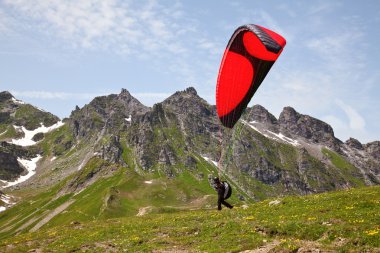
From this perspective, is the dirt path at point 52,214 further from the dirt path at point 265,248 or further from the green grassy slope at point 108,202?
the dirt path at point 265,248

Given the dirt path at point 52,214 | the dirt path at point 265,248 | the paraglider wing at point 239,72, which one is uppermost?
the paraglider wing at point 239,72

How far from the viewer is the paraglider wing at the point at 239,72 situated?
23.9 m

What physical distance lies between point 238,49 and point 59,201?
177 m

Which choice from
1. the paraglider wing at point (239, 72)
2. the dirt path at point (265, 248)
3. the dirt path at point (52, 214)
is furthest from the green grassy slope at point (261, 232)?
the dirt path at point (52, 214)

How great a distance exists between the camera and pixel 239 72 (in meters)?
25.3

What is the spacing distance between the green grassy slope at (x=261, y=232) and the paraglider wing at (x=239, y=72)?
23.9 feet

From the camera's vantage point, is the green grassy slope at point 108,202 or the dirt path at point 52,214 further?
the dirt path at point 52,214

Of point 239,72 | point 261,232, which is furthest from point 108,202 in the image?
point 239,72

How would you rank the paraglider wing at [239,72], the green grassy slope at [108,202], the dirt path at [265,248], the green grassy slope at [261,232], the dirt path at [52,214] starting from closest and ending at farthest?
the green grassy slope at [261,232], the dirt path at [265,248], the paraglider wing at [239,72], the green grassy slope at [108,202], the dirt path at [52,214]

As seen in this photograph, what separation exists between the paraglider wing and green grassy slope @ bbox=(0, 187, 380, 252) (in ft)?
23.9

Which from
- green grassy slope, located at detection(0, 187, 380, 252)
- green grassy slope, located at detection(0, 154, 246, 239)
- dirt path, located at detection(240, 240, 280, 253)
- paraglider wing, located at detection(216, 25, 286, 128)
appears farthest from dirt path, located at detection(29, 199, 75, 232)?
dirt path, located at detection(240, 240, 280, 253)

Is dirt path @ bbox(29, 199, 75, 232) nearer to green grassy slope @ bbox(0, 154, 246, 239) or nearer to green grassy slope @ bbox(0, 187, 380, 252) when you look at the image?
green grassy slope @ bbox(0, 154, 246, 239)

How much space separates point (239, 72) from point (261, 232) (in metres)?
10.4

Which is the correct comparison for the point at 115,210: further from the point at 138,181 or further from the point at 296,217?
the point at 296,217
